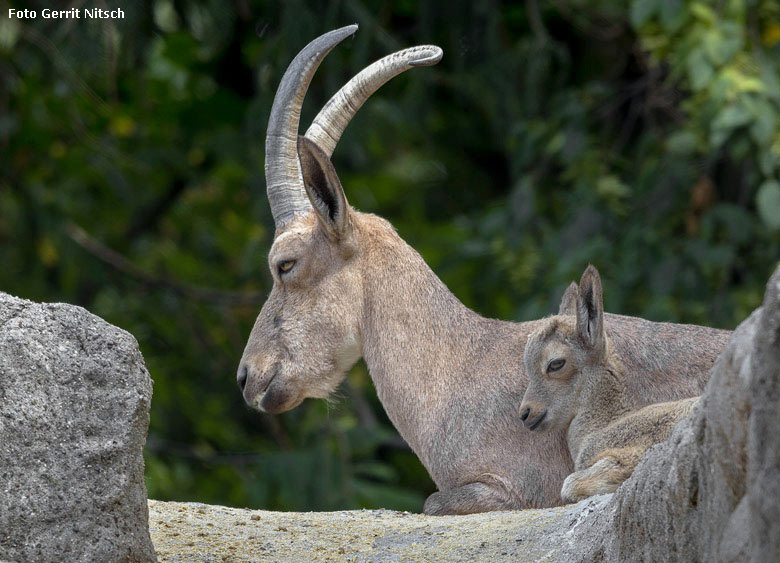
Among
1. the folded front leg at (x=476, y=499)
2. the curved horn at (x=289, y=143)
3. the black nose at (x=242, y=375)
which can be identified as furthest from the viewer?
the curved horn at (x=289, y=143)

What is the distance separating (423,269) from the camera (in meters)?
7.34

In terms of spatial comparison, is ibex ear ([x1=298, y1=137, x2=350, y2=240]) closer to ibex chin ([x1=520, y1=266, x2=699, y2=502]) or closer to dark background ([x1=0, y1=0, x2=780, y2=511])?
ibex chin ([x1=520, y1=266, x2=699, y2=502])

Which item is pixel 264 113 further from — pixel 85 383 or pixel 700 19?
pixel 85 383

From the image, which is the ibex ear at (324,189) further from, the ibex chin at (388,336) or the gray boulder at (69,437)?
the gray boulder at (69,437)

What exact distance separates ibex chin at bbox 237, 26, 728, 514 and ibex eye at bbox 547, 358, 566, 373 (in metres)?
0.55

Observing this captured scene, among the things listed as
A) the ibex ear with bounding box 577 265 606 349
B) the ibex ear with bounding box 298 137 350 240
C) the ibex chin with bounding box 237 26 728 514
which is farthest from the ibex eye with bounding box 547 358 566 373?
the ibex ear with bounding box 298 137 350 240

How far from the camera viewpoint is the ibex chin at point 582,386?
220 inches

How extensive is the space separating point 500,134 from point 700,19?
12.4ft

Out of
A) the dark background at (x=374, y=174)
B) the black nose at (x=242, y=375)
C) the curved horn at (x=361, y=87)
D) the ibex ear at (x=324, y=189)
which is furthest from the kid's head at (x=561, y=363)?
the dark background at (x=374, y=174)

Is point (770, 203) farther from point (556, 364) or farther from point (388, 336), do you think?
point (556, 364)

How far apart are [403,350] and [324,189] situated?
1039 mm

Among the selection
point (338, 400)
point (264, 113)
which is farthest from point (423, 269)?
point (264, 113)

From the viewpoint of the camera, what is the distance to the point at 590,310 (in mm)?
5785

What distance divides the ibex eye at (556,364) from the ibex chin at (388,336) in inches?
21.5
